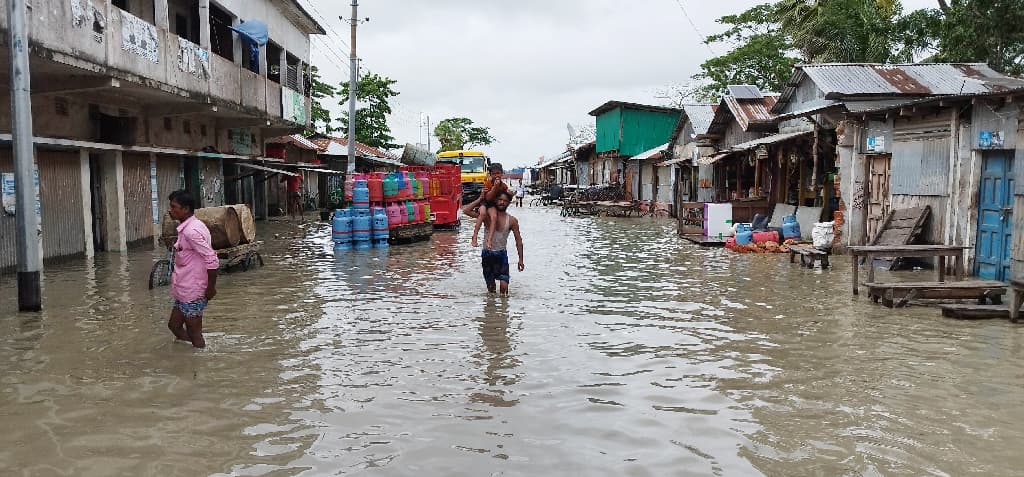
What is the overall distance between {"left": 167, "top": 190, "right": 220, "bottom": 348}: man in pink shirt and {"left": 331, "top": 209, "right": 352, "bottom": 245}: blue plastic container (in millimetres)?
9825

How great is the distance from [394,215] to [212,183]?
323 inches

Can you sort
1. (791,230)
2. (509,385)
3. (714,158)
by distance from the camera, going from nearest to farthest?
1. (509,385)
2. (791,230)
3. (714,158)

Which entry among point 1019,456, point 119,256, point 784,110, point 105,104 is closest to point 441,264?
point 119,256

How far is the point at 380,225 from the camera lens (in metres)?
17.2

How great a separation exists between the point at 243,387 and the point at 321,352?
4.09 feet

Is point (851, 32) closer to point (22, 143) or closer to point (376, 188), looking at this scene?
point (376, 188)

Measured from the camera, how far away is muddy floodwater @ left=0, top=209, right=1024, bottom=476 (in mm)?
4375

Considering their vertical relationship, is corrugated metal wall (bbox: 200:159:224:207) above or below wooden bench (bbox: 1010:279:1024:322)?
above

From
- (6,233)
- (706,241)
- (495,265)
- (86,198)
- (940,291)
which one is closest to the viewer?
(940,291)

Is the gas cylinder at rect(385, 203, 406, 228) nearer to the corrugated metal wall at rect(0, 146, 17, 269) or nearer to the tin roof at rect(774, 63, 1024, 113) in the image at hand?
the corrugated metal wall at rect(0, 146, 17, 269)

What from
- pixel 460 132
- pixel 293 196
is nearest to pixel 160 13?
pixel 293 196

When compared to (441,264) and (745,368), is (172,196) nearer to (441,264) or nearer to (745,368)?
(745,368)

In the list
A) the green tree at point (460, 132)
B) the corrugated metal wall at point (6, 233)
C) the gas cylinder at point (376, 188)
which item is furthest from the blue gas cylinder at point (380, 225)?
the green tree at point (460, 132)

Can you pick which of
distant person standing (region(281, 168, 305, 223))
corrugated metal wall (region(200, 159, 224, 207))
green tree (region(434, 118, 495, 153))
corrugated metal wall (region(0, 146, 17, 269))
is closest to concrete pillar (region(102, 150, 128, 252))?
corrugated metal wall (region(0, 146, 17, 269))
